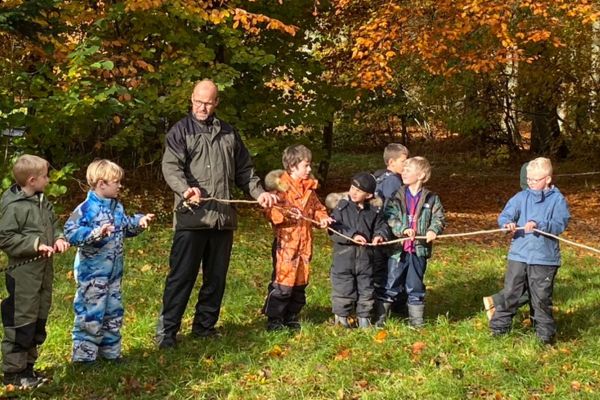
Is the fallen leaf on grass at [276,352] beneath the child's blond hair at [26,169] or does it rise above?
beneath

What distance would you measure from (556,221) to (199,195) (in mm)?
2915

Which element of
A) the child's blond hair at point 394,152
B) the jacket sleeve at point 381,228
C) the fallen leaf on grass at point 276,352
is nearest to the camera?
the fallen leaf on grass at point 276,352

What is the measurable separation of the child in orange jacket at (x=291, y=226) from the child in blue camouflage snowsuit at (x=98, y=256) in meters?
1.24

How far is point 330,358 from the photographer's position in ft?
17.7

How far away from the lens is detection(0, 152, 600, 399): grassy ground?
15.9ft

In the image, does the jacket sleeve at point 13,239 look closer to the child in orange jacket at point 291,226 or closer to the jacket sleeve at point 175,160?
the jacket sleeve at point 175,160

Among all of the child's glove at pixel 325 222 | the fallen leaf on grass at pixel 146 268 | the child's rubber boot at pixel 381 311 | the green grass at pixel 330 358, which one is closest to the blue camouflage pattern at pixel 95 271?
the green grass at pixel 330 358

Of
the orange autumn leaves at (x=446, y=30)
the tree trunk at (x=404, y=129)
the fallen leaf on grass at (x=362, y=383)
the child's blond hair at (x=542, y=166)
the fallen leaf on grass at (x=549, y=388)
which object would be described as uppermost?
the orange autumn leaves at (x=446, y=30)

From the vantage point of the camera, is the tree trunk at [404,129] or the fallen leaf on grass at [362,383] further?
the tree trunk at [404,129]

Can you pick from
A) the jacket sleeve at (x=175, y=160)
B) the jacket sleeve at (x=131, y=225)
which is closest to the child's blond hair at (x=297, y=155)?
the jacket sleeve at (x=175, y=160)

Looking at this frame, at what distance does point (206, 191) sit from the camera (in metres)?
5.47

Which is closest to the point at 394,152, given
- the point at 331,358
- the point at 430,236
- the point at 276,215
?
the point at 430,236

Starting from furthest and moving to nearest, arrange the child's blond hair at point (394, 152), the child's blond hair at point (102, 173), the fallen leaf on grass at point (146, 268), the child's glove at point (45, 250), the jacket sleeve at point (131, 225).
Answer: the fallen leaf on grass at point (146, 268) < the child's blond hair at point (394, 152) < the jacket sleeve at point (131, 225) < the child's blond hair at point (102, 173) < the child's glove at point (45, 250)

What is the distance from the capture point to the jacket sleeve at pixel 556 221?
5660 mm
